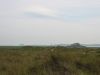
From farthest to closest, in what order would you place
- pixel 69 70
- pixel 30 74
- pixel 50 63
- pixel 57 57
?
pixel 57 57 → pixel 50 63 → pixel 69 70 → pixel 30 74

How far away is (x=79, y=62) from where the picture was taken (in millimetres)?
15562

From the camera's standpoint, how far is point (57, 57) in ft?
49.0

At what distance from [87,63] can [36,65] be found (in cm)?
381

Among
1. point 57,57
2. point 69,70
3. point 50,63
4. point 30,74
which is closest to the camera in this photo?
point 30,74

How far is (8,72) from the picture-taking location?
11.9 metres

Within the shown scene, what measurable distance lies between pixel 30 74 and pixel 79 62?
469 centimetres

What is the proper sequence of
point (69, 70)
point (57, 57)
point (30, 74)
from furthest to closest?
1. point (57, 57)
2. point (69, 70)
3. point (30, 74)

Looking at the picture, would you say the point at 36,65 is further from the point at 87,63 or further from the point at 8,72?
the point at 87,63

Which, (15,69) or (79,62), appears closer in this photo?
(15,69)

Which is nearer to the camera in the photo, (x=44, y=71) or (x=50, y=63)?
(x=44, y=71)

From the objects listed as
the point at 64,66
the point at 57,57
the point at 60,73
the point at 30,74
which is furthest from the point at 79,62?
the point at 30,74

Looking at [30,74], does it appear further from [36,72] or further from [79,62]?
[79,62]

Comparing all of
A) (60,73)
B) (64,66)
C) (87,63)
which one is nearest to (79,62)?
(87,63)

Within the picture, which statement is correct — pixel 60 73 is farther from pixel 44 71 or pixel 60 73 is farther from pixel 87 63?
pixel 87 63
